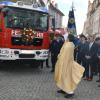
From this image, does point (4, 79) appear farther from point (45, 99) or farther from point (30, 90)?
point (45, 99)

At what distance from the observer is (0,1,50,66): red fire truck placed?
16969 millimetres

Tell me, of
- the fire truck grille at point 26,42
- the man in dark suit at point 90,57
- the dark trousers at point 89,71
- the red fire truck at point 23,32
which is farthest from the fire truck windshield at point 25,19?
Result: the dark trousers at point 89,71

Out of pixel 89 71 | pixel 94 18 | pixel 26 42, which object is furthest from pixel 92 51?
pixel 94 18

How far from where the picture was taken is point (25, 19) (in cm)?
1753

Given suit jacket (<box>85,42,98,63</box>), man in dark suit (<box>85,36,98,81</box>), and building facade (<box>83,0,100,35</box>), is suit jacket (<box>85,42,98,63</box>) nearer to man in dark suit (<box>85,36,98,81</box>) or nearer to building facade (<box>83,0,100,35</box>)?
man in dark suit (<box>85,36,98,81</box>)

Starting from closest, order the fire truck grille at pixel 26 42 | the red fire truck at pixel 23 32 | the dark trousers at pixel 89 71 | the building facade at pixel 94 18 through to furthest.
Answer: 1. the dark trousers at pixel 89 71
2. the red fire truck at pixel 23 32
3. the fire truck grille at pixel 26 42
4. the building facade at pixel 94 18

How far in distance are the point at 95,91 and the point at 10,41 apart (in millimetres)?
5203

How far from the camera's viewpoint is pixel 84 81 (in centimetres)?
1577

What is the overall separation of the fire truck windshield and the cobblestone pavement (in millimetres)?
2053

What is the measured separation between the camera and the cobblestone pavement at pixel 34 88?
11617 mm

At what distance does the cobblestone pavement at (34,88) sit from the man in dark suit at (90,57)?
0.40 m

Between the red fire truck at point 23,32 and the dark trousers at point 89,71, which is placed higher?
the red fire truck at point 23,32

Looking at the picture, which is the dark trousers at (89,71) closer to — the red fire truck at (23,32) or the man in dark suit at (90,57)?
the man in dark suit at (90,57)

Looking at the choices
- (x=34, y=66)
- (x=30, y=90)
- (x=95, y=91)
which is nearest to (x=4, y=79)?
(x=30, y=90)
